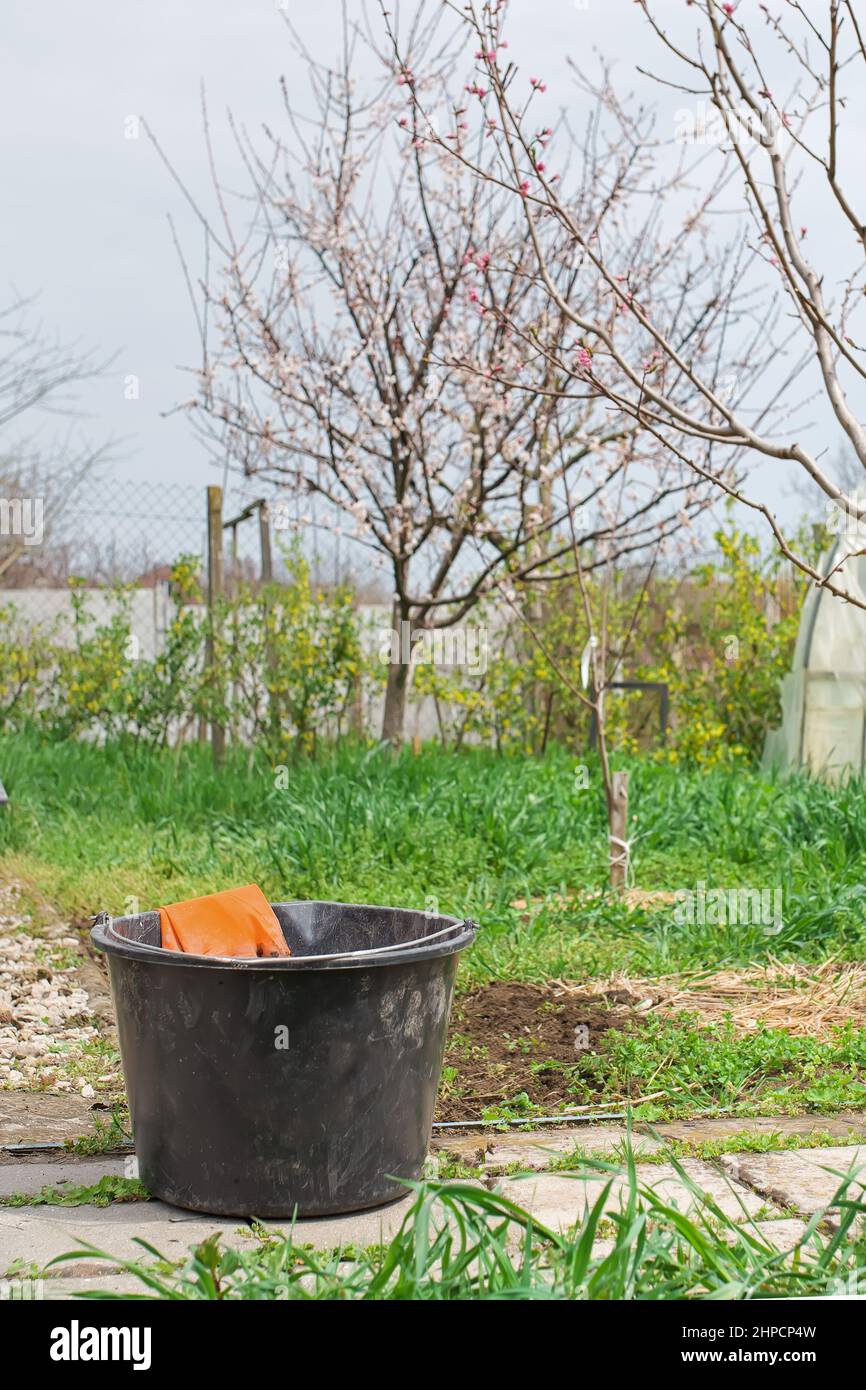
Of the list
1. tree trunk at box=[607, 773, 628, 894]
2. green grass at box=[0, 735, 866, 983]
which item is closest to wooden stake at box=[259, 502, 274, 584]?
green grass at box=[0, 735, 866, 983]

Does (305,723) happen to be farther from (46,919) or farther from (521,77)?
(521,77)

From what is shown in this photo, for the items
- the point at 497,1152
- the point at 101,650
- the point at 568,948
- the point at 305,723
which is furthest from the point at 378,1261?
the point at 101,650

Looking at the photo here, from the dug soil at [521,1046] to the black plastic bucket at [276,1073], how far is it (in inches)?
30.3

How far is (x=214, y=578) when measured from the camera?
8719 mm

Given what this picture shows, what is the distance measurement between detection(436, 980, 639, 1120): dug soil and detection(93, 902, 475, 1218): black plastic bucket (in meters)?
0.77

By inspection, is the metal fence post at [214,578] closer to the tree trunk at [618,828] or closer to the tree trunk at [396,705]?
the tree trunk at [396,705]

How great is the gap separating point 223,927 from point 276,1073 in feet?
1.75

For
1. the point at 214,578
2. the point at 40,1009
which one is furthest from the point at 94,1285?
the point at 214,578

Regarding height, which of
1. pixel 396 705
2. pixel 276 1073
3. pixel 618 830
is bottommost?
pixel 276 1073

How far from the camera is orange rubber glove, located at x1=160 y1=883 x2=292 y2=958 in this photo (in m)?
3.00

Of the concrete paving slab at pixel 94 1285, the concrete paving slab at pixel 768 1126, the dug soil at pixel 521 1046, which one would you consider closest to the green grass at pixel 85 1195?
the concrete paving slab at pixel 94 1285

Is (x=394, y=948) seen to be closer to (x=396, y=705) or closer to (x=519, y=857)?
(x=519, y=857)

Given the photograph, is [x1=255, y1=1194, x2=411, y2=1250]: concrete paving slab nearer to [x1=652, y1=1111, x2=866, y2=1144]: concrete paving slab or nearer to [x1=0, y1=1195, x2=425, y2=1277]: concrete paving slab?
[x1=0, y1=1195, x2=425, y2=1277]: concrete paving slab

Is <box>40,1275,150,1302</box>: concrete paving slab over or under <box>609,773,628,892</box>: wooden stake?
under
